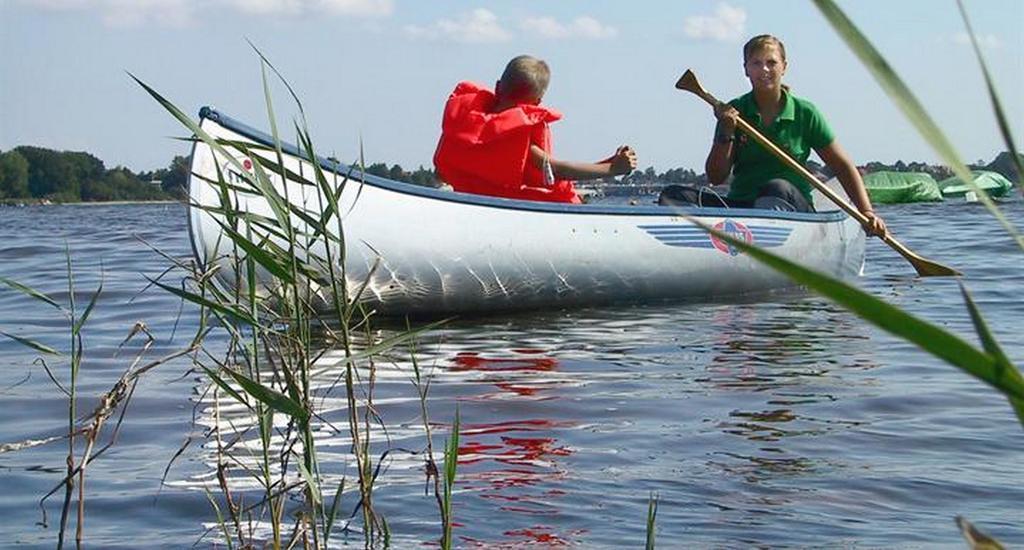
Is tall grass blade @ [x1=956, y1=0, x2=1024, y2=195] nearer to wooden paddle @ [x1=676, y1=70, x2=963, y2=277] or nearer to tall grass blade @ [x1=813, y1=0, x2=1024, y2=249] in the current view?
tall grass blade @ [x1=813, y1=0, x2=1024, y2=249]

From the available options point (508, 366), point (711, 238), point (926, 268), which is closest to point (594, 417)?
point (508, 366)

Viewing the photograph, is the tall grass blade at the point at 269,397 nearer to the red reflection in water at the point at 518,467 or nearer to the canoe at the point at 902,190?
the red reflection in water at the point at 518,467

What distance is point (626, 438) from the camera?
15.1 ft

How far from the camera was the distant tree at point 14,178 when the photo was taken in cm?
6162

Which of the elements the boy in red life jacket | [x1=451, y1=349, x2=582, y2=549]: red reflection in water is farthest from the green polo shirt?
[x1=451, y1=349, x2=582, y2=549]: red reflection in water

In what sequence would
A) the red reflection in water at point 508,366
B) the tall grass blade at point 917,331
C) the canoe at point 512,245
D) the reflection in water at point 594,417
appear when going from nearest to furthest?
the tall grass blade at point 917,331, the reflection in water at point 594,417, the red reflection in water at point 508,366, the canoe at point 512,245

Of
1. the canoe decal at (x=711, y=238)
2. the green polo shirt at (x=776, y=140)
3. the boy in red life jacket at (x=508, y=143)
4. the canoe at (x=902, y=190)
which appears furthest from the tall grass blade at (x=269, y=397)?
the canoe at (x=902, y=190)

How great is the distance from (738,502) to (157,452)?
169cm

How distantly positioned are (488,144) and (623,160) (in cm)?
75

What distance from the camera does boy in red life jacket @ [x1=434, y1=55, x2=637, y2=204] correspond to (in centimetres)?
809

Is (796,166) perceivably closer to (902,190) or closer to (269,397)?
(269,397)

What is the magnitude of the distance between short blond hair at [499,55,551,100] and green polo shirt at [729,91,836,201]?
1.18 m

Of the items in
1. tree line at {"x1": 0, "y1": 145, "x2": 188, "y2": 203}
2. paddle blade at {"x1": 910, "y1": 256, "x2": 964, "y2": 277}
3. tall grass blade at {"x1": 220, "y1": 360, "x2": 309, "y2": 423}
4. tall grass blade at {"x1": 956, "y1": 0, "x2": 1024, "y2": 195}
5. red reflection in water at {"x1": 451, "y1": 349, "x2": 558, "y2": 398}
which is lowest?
tree line at {"x1": 0, "y1": 145, "x2": 188, "y2": 203}

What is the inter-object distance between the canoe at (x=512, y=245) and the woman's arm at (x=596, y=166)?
201 millimetres
